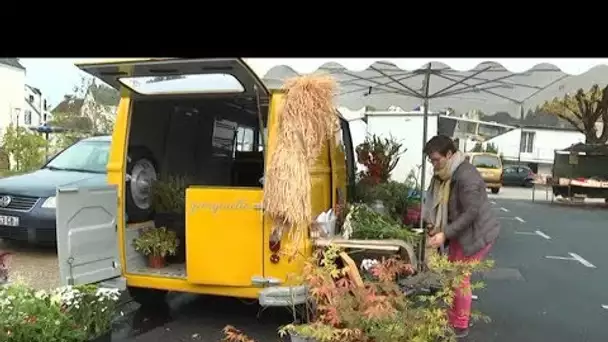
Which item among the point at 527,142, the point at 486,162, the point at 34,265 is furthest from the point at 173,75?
the point at 527,142

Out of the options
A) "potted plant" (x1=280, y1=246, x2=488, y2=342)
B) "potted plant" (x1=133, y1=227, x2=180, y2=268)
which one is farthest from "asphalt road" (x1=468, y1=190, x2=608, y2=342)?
"potted plant" (x1=133, y1=227, x2=180, y2=268)

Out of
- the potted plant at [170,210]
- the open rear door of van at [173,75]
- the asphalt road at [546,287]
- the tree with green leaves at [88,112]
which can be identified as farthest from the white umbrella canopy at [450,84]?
the tree with green leaves at [88,112]

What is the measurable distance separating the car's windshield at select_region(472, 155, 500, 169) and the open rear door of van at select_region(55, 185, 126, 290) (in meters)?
26.8

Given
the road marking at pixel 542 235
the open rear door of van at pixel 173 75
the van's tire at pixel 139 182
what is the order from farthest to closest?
the road marking at pixel 542 235, the van's tire at pixel 139 182, the open rear door of van at pixel 173 75

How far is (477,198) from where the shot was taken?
5156 millimetres

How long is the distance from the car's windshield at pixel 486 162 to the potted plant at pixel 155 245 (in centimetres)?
2612

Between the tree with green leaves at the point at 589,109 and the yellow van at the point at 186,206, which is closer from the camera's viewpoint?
the yellow van at the point at 186,206

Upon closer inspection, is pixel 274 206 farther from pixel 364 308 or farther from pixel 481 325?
pixel 481 325

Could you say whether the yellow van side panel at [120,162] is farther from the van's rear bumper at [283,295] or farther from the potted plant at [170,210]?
the van's rear bumper at [283,295]

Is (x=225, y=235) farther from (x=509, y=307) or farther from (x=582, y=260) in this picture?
(x=582, y=260)

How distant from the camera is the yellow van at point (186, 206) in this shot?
16.5 ft

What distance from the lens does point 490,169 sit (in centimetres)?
2981
